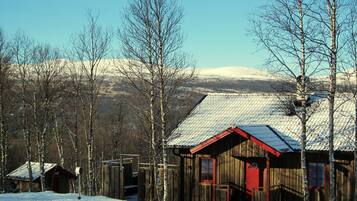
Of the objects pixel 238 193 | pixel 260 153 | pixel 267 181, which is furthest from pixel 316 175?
pixel 238 193

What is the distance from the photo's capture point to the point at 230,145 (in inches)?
851

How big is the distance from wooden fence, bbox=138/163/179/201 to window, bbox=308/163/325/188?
6.64 m

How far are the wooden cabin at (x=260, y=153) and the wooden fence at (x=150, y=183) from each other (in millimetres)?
584

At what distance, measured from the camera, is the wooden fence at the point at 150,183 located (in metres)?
24.1

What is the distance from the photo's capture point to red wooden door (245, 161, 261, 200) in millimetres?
21688

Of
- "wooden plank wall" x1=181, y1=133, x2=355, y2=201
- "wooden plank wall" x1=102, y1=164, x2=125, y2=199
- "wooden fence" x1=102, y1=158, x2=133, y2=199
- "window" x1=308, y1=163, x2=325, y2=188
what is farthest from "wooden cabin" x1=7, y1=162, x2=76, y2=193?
"window" x1=308, y1=163, x2=325, y2=188

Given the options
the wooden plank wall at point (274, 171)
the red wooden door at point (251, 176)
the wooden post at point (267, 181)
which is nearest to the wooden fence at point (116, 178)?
the wooden plank wall at point (274, 171)

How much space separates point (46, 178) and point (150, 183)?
1386cm

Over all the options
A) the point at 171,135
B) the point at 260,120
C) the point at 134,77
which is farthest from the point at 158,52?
the point at 260,120

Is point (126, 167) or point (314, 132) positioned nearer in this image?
point (314, 132)

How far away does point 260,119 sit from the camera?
2353 centimetres

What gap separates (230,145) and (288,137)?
2.62 m

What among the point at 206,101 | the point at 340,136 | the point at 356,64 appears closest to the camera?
the point at 356,64

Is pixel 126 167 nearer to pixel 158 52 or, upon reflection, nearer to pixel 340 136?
pixel 158 52
